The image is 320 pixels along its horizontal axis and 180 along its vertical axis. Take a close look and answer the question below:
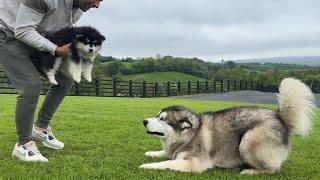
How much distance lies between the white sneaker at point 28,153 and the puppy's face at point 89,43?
1.50 m

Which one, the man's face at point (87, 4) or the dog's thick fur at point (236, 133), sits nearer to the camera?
the dog's thick fur at point (236, 133)

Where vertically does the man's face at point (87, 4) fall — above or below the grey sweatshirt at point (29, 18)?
above

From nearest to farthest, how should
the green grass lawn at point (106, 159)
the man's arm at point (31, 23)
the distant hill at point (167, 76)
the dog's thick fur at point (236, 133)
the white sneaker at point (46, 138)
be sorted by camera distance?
the green grass lawn at point (106, 159), the man's arm at point (31, 23), the dog's thick fur at point (236, 133), the white sneaker at point (46, 138), the distant hill at point (167, 76)

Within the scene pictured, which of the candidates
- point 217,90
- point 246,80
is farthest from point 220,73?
point 217,90

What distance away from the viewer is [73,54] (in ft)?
22.5

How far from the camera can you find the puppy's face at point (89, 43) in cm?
679

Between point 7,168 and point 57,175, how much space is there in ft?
2.15

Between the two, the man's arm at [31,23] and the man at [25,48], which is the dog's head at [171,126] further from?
the man's arm at [31,23]

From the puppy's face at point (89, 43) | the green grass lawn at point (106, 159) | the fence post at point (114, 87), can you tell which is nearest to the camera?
the green grass lawn at point (106, 159)

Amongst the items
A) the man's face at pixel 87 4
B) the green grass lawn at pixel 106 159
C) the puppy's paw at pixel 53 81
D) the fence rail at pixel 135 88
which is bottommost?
the fence rail at pixel 135 88

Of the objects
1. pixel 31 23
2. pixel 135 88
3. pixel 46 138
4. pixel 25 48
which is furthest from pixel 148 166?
pixel 135 88

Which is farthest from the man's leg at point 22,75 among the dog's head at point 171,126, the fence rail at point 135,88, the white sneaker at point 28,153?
the fence rail at point 135,88

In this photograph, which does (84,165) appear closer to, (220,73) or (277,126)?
(277,126)

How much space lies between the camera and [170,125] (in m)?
6.29
